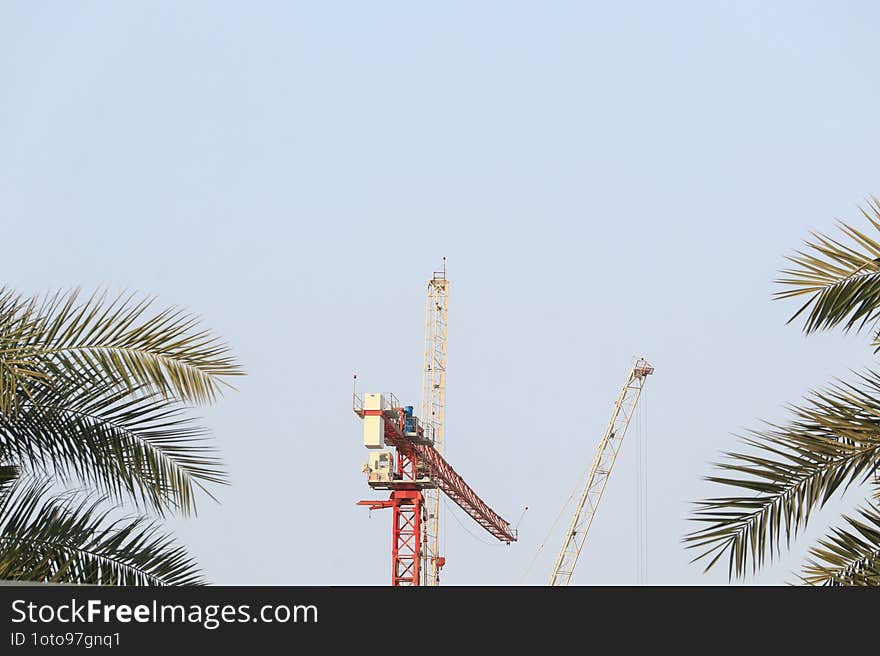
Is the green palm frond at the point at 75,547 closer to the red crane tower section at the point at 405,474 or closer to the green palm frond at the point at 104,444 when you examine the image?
the green palm frond at the point at 104,444

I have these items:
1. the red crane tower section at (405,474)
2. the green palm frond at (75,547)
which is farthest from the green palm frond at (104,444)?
the red crane tower section at (405,474)

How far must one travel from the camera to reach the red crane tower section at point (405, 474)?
317ft

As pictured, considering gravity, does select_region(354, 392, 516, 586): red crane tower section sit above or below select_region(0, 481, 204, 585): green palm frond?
above

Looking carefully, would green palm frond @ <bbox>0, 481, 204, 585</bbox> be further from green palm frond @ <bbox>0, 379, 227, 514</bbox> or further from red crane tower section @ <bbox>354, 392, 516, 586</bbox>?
red crane tower section @ <bbox>354, 392, 516, 586</bbox>

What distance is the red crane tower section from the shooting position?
96.6 m

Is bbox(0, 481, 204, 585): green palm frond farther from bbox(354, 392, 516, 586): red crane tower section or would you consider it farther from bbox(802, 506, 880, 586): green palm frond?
bbox(354, 392, 516, 586): red crane tower section

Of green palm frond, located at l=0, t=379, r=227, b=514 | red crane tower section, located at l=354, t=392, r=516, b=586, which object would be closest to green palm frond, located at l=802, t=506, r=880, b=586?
green palm frond, located at l=0, t=379, r=227, b=514

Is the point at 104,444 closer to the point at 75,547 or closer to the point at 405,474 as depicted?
the point at 75,547

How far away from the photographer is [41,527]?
1123 centimetres

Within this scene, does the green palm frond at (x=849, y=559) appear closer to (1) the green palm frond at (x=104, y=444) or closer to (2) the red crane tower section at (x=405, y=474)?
(1) the green palm frond at (x=104, y=444)

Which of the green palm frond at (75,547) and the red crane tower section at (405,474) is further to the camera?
the red crane tower section at (405,474)

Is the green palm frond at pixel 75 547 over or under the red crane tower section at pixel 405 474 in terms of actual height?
under

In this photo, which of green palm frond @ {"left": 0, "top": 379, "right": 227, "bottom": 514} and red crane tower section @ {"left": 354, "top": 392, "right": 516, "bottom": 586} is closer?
green palm frond @ {"left": 0, "top": 379, "right": 227, "bottom": 514}

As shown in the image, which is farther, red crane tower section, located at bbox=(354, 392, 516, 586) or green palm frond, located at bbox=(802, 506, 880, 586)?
red crane tower section, located at bbox=(354, 392, 516, 586)
